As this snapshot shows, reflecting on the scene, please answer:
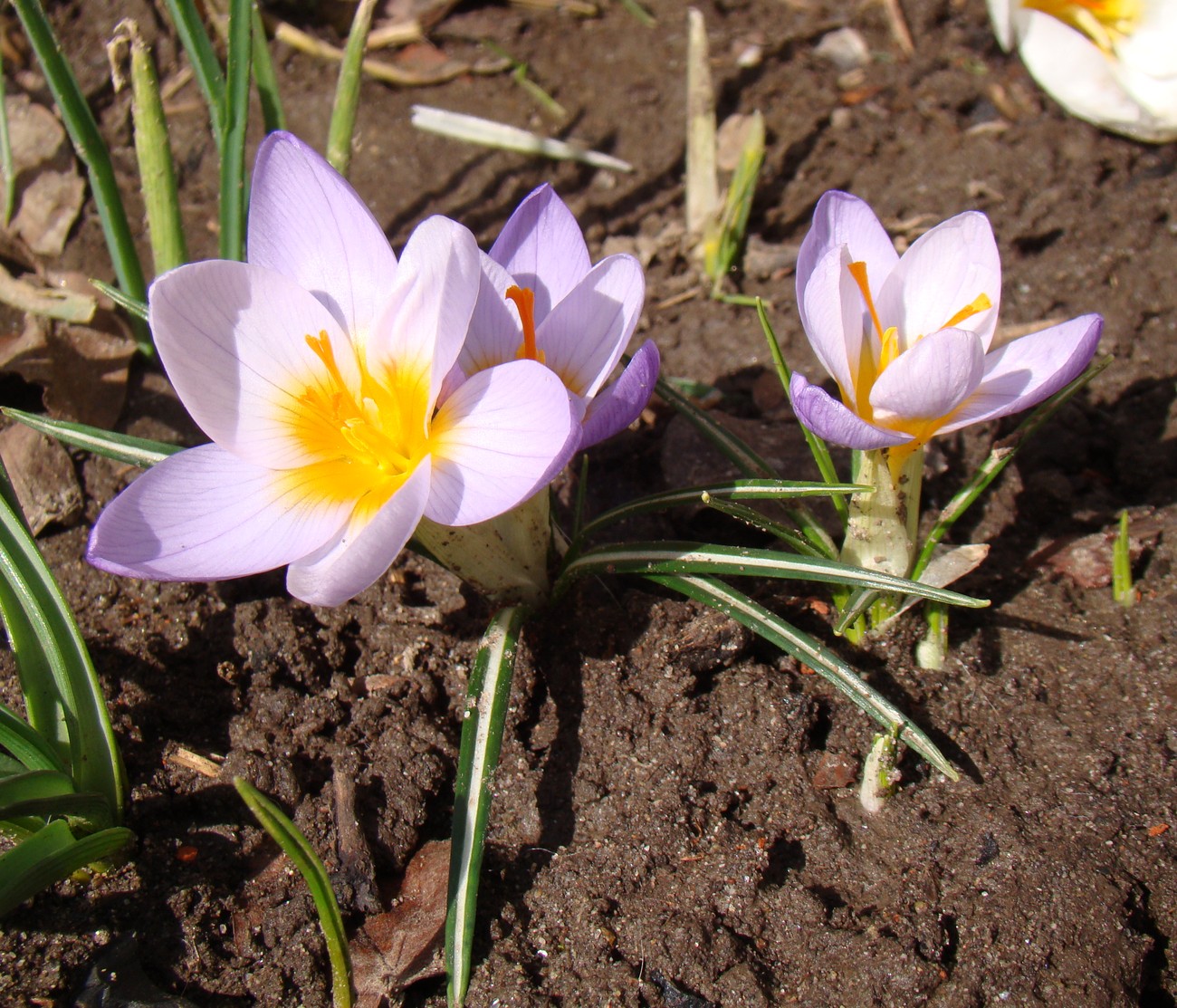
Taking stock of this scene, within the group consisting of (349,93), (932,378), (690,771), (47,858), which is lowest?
(690,771)

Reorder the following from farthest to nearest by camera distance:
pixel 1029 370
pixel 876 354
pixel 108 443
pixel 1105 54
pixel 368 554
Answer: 1. pixel 1105 54
2. pixel 108 443
3. pixel 876 354
4. pixel 1029 370
5. pixel 368 554

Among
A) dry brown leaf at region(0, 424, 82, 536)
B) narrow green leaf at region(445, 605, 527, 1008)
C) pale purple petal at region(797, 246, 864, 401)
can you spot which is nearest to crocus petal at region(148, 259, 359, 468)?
narrow green leaf at region(445, 605, 527, 1008)

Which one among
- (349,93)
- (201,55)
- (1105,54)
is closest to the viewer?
(201,55)

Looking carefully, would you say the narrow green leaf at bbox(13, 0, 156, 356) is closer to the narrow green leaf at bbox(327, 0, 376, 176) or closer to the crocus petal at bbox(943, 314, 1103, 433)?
the narrow green leaf at bbox(327, 0, 376, 176)

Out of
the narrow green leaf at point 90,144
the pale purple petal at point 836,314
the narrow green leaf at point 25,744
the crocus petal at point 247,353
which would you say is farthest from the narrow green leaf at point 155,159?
the pale purple petal at point 836,314

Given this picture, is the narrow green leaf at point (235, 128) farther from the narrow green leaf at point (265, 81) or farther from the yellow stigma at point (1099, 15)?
the yellow stigma at point (1099, 15)

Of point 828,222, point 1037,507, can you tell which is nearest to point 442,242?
point 828,222

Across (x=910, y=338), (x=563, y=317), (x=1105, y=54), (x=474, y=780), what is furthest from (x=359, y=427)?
(x=1105, y=54)

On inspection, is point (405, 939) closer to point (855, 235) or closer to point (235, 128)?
point (855, 235)
